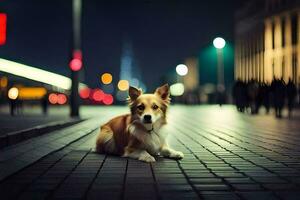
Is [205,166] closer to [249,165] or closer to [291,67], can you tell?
[249,165]

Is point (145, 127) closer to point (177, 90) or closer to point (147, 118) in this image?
point (147, 118)

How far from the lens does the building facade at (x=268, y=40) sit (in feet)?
239

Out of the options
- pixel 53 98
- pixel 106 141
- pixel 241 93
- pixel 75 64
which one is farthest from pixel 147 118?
pixel 53 98

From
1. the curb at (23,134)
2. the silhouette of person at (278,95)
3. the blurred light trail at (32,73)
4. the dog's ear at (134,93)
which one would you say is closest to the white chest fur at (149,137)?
the dog's ear at (134,93)

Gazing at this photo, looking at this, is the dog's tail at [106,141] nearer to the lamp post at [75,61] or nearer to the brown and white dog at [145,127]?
the brown and white dog at [145,127]

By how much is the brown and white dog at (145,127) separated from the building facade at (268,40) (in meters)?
57.2

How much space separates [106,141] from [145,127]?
1.24 meters

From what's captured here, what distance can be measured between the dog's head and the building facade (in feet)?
188

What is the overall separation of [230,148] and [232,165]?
281 cm

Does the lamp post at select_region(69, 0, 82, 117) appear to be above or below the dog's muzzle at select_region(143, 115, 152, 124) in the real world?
above

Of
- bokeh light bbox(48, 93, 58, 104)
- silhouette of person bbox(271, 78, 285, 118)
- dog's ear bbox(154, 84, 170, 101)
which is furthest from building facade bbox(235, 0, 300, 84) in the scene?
dog's ear bbox(154, 84, 170, 101)

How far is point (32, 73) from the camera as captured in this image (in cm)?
8588

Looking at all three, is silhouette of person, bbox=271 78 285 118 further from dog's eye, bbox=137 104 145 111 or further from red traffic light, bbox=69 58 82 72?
dog's eye, bbox=137 104 145 111

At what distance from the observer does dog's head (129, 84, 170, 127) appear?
8656 mm
